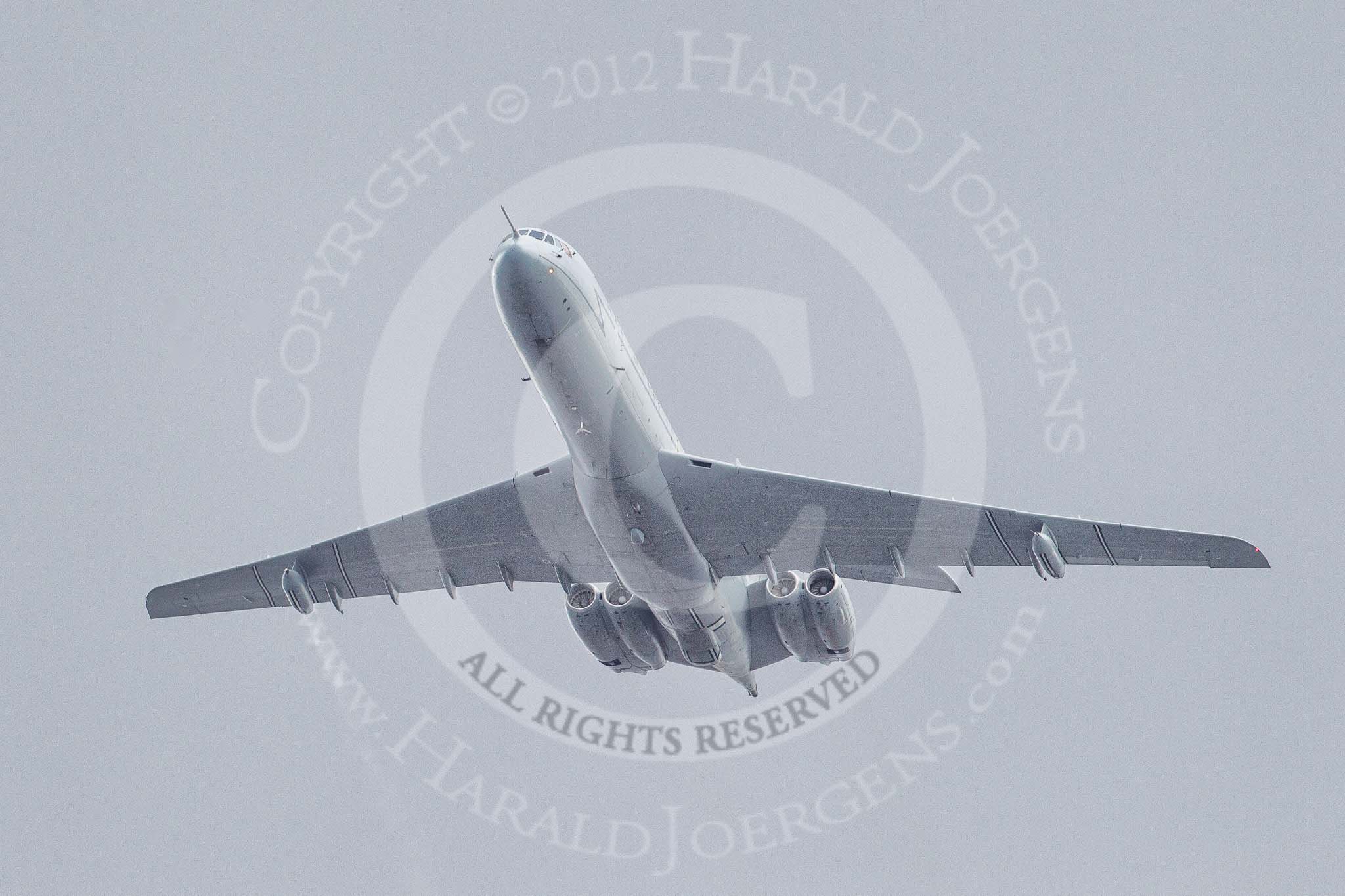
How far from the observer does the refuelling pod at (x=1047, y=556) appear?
29.7m

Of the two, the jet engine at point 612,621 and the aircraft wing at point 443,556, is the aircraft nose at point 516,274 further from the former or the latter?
the jet engine at point 612,621

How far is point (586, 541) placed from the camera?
3291 centimetres

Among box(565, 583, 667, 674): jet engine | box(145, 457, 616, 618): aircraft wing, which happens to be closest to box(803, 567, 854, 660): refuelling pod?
box(565, 583, 667, 674): jet engine

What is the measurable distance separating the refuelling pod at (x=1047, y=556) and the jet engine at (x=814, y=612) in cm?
468

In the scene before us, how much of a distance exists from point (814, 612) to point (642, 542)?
15.8 feet

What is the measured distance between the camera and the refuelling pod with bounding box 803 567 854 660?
32.2 metres

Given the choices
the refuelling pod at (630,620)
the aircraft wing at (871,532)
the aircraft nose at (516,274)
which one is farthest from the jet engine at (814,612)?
the aircraft nose at (516,274)

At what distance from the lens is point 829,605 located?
3222cm

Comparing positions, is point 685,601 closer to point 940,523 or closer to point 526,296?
point 940,523

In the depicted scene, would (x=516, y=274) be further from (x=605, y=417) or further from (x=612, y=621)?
(x=612, y=621)

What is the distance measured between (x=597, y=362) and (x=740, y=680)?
38.3 ft

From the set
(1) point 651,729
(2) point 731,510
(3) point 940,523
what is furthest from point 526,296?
(1) point 651,729

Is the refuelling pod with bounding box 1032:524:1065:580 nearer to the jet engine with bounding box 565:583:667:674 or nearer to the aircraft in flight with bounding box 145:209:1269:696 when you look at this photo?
the aircraft in flight with bounding box 145:209:1269:696

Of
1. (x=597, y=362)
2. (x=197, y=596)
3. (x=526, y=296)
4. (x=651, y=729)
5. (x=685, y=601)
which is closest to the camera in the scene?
(x=526, y=296)
